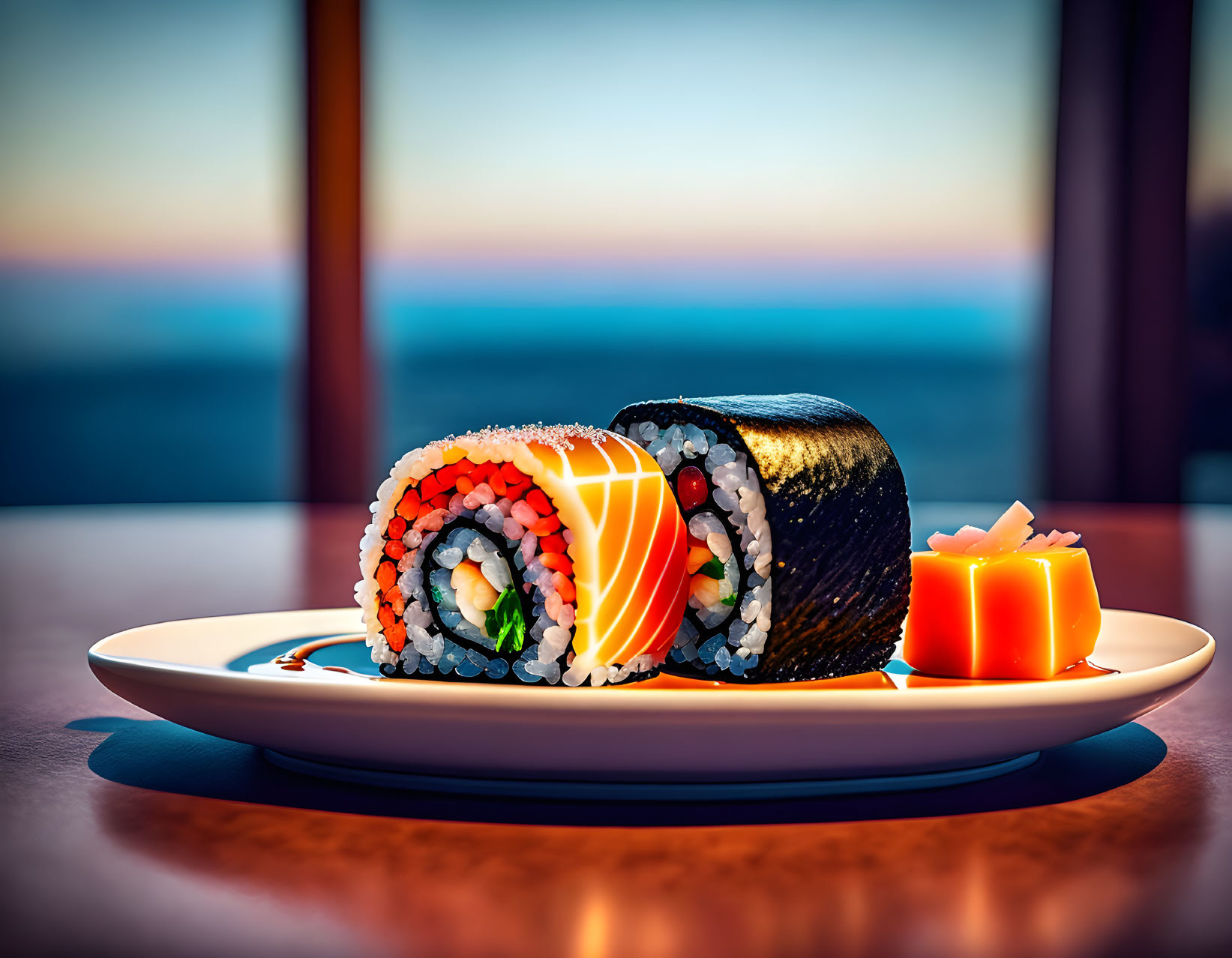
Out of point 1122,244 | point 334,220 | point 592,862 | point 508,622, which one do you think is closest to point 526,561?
point 508,622

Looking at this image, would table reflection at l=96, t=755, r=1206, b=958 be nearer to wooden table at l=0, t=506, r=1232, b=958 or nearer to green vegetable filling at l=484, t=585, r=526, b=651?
wooden table at l=0, t=506, r=1232, b=958

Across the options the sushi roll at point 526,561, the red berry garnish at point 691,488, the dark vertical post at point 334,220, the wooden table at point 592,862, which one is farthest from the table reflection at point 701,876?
the dark vertical post at point 334,220

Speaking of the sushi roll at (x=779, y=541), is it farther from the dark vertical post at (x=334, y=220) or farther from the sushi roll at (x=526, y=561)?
the dark vertical post at (x=334, y=220)

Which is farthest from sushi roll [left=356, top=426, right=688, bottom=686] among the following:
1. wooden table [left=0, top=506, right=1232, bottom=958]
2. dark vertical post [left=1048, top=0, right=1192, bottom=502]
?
dark vertical post [left=1048, top=0, right=1192, bottom=502]

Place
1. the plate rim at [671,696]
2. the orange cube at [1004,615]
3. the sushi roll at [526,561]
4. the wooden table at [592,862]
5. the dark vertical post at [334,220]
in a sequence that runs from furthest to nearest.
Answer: the dark vertical post at [334,220] < the orange cube at [1004,615] < the sushi roll at [526,561] < the plate rim at [671,696] < the wooden table at [592,862]

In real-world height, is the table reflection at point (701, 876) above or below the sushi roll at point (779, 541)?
below

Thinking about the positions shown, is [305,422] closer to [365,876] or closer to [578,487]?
[578,487]
